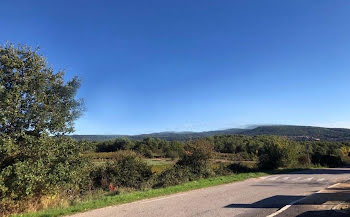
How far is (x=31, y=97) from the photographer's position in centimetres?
1246

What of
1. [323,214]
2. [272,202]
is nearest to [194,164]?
[272,202]

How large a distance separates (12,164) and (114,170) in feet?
39.9

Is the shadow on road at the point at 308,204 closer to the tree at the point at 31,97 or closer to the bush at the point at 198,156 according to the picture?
the tree at the point at 31,97

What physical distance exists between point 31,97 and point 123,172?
12644mm

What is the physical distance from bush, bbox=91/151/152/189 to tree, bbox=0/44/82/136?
925 cm

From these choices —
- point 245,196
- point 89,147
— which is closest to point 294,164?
point 245,196

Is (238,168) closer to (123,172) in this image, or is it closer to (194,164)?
(194,164)

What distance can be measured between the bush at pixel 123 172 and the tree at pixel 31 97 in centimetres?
925

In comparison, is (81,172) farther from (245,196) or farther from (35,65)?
(245,196)

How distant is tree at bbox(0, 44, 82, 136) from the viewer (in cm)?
1170

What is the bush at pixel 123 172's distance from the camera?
22781mm

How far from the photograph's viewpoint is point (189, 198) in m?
13.3

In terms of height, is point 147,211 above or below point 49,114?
below

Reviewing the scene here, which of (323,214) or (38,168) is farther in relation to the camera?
(38,168)
